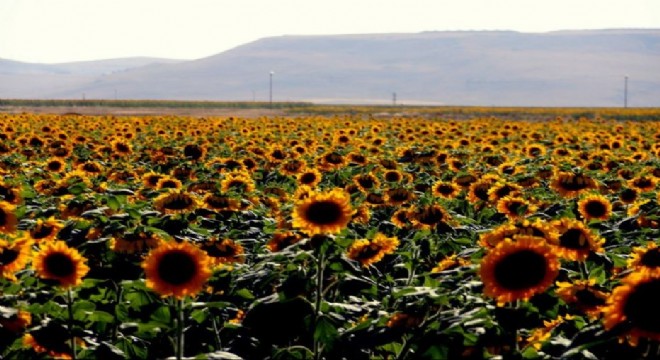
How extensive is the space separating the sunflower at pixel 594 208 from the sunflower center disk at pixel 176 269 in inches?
136

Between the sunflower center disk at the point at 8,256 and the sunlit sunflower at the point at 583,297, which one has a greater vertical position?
the sunflower center disk at the point at 8,256

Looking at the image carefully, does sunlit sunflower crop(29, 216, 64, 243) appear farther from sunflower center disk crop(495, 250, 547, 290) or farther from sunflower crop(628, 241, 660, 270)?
sunflower crop(628, 241, 660, 270)

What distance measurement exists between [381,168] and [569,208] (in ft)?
14.2

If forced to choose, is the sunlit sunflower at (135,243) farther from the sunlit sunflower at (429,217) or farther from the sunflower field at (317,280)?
the sunlit sunflower at (429,217)

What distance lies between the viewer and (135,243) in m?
4.49

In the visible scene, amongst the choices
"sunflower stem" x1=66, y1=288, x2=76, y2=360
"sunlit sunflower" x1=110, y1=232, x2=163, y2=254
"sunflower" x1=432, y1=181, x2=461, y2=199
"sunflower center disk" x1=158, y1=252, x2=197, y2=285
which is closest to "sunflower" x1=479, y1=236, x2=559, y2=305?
"sunflower center disk" x1=158, y1=252, x2=197, y2=285

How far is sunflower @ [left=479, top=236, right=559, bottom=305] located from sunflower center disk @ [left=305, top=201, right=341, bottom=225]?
43.7 inches

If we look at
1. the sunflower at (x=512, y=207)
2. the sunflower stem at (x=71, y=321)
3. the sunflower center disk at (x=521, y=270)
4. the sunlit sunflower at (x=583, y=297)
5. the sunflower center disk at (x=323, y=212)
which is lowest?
the sunflower stem at (x=71, y=321)

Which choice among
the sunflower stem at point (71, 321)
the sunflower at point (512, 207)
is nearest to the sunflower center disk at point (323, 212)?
the sunflower stem at point (71, 321)

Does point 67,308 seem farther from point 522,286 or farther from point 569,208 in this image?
point 569,208

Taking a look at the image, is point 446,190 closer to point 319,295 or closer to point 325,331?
point 319,295

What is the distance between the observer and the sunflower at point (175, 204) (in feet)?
18.2

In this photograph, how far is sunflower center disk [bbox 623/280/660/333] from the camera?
102 inches

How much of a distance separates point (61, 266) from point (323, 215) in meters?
1.25
